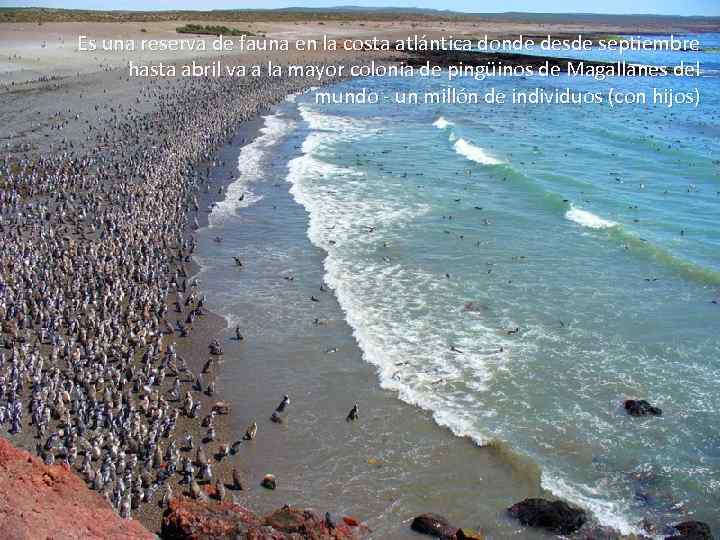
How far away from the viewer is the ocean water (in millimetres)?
15969

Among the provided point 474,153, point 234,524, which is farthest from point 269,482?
point 474,153

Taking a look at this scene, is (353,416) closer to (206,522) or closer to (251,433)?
(251,433)

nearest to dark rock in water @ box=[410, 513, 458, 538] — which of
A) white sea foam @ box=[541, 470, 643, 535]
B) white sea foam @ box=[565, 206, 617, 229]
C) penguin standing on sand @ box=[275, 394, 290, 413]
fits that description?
white sea foam @ box=[541, 470, 643, 535]

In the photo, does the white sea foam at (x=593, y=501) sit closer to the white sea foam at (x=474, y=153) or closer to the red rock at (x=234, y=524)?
the red rock at (x=234, y=524)

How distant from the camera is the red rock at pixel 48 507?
9234 mm

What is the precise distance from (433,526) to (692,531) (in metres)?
4.57

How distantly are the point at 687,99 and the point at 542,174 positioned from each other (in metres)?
40.0

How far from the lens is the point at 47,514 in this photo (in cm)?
973

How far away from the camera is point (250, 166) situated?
128 feet

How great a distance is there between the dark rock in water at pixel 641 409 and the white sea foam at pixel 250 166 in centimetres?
1789

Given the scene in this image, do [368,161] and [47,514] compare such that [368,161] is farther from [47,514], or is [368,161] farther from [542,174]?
[47,514]

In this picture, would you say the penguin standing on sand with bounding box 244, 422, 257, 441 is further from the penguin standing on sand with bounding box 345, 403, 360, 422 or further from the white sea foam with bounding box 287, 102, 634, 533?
the white sea foam with bounding box 287, 102, 634, 533

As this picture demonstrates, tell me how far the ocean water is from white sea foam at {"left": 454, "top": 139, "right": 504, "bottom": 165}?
0.57 ft

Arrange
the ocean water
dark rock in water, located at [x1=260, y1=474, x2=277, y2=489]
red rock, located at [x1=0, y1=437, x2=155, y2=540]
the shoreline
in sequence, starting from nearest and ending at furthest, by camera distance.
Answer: red rock, located at [x1=0, y1=437, x2=155, y2=540], the shoreline, dark rock in water, located at [x1=260, y1=474, x2=277, y2=489], the ocean water
